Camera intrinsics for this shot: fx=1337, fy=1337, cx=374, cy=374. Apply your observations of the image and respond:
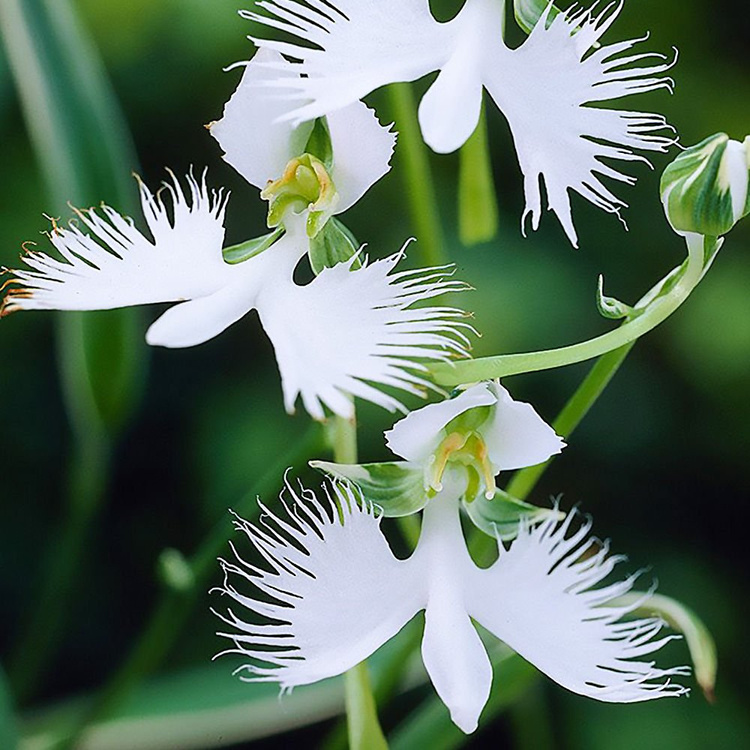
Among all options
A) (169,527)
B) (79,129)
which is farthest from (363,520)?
(169,527)

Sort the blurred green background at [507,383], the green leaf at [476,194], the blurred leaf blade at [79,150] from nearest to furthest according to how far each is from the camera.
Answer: the green leaf at [476,194] < the blurred leaf blade at [79,150] < the blurred green background at [507,383]

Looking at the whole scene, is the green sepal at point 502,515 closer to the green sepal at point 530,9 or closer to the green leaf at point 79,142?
the green sepal at point 530,9

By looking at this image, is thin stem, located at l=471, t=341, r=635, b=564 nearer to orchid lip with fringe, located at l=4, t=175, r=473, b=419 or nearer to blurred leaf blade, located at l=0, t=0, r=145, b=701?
orchid lip with fringe, located at l=4, t=175, r=473, b=419

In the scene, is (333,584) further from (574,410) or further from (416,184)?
(416,184)

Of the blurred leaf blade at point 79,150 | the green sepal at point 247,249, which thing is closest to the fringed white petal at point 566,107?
the green sepal at point 247,249

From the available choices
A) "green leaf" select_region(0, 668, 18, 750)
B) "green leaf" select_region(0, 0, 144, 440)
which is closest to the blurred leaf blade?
"green leaf" select_region(0, 0, 144, 440)

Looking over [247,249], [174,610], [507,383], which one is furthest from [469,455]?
[507,383]

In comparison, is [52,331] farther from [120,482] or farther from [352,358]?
[352,358]
